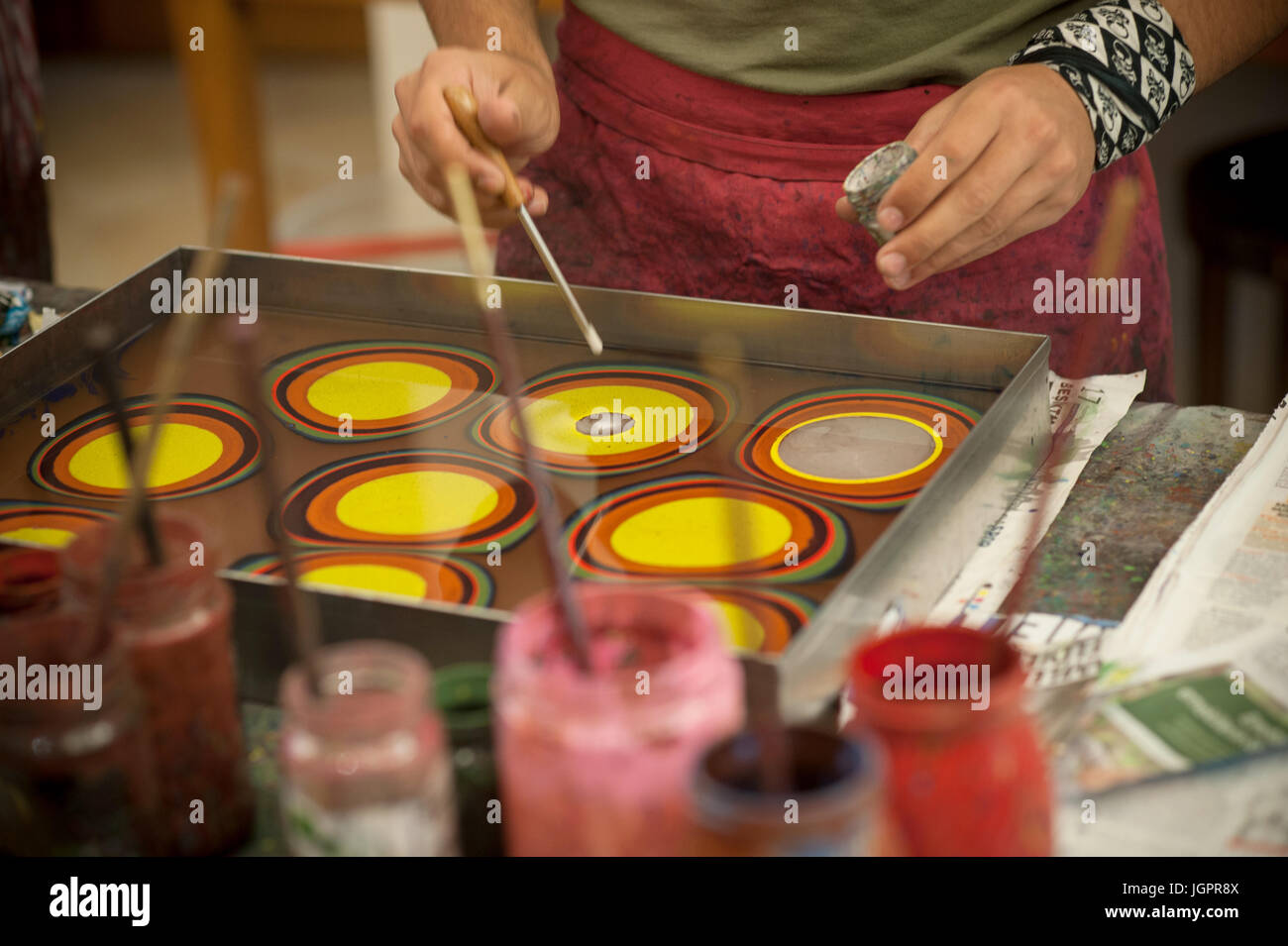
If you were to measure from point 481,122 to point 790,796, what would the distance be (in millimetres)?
907

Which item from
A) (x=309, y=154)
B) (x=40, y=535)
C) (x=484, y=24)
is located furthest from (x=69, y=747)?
(x=309, y=154)

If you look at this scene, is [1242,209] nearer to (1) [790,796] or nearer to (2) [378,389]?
(2) [378,389]

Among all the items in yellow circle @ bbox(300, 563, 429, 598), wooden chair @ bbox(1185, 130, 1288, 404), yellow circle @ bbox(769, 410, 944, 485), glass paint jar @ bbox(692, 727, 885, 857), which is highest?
wooden chair @ bbox(1185, 130, 1288, 404)

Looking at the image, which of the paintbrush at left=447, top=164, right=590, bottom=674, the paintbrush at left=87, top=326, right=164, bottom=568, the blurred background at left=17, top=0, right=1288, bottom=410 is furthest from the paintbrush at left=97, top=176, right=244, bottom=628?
the blurred background at left=17, top=0, right=1288, bottom=410

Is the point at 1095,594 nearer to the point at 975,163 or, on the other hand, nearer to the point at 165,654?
the point at 975,163

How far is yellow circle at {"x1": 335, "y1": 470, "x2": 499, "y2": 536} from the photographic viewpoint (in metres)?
1.11

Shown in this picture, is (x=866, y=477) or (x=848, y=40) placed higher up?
(x=848, y=40)

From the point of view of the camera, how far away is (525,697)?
2.04 feet

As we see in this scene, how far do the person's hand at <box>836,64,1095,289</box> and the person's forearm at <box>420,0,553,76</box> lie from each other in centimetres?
51

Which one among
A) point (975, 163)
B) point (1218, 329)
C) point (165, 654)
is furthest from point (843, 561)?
point (1218, 329)

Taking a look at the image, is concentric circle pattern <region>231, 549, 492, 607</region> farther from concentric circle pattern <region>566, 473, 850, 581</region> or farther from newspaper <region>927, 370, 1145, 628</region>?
newspaper <region>927, 370, 1145, 628</region>

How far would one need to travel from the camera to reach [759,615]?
3.16ft

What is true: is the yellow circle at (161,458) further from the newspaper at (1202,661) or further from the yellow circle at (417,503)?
the newspaper at (1202,661)

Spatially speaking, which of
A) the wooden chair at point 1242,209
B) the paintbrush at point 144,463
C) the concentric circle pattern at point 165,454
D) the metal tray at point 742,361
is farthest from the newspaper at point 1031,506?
the wooden chair at point 1242,209
